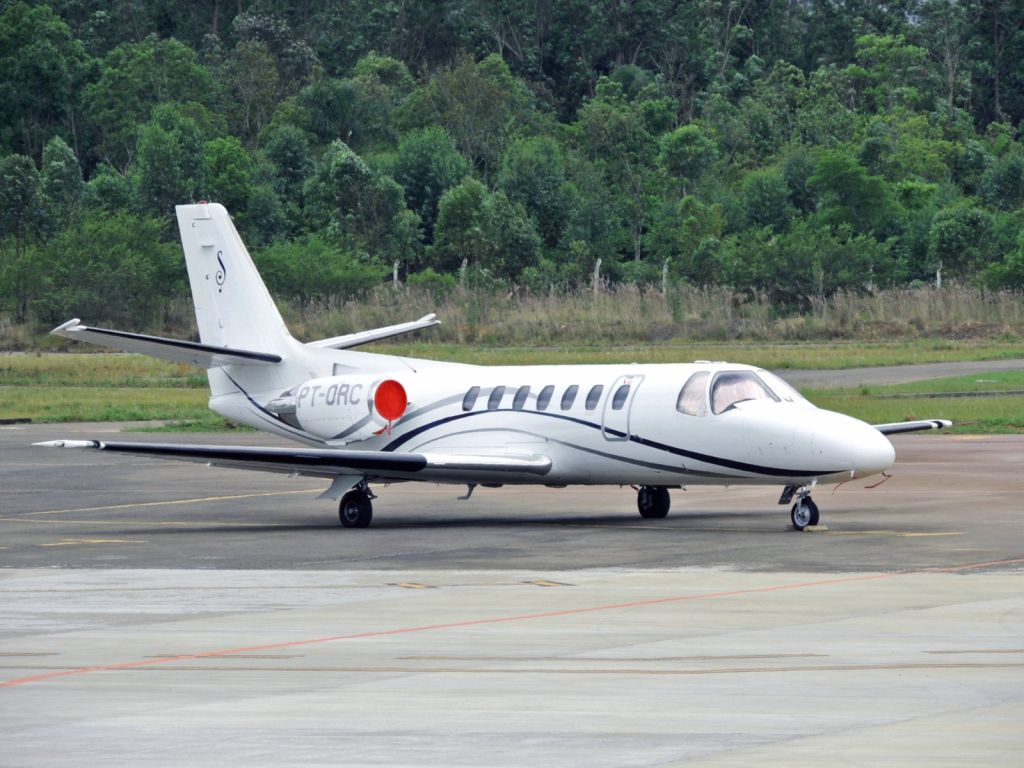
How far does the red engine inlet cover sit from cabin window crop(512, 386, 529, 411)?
1.72 m

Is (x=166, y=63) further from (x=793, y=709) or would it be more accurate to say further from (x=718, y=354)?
(x=793, y=709)

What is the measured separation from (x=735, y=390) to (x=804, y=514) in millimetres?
1894

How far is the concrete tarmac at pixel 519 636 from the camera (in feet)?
32.8

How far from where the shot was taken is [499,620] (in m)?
14.8

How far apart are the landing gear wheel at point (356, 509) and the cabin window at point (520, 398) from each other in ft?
7.93

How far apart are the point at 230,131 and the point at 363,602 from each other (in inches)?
3769

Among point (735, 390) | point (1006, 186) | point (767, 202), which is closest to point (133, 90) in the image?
point (767, 202)

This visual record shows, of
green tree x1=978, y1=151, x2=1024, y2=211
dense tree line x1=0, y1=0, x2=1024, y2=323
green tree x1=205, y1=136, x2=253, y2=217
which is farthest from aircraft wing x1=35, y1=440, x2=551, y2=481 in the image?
green tree x1=978, y1=151, x2=1024, y2=211

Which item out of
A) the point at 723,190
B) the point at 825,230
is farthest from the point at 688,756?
the point at 723,190

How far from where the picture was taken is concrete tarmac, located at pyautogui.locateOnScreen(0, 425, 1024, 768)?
1000 centimetres

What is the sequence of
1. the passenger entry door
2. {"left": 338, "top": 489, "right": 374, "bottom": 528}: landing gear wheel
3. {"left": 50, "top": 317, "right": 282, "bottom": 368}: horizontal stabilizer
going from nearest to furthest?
the passenger entry door
{"left": 50, "top": 317, "right": 282, "bottom": 368}: horizontal stabilizer
{"left": 338, "top": 489, "right": 374, "bottom": 528}: landing gear wheel

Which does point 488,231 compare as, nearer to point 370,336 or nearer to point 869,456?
point 370,336

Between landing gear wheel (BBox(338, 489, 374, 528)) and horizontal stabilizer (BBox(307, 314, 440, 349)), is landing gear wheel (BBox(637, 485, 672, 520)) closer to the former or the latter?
landing gear wheel (BBox(338, 489, 374, 528))

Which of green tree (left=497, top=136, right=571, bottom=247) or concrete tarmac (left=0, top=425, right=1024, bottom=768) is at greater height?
green tree (left=497, top=136, right=571, bottom=247)
